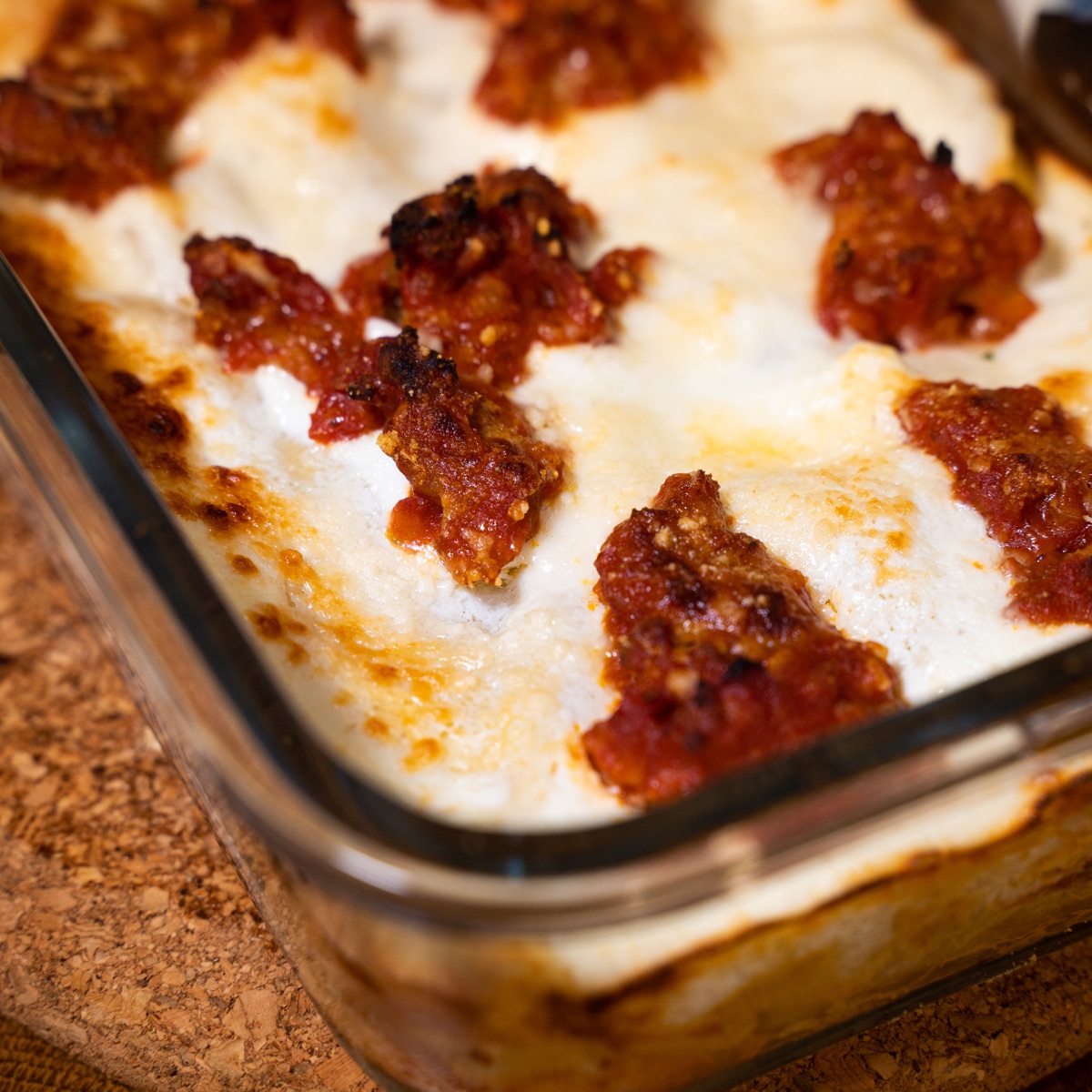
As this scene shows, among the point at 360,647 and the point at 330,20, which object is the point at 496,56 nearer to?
the point at 330,20

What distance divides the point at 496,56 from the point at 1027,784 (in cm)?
226

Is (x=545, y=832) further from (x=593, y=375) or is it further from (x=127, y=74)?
(x=127, y=74)

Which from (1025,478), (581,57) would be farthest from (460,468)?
(581,57)

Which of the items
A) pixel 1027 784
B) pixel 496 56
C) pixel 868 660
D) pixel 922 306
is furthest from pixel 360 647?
pixel 496 56

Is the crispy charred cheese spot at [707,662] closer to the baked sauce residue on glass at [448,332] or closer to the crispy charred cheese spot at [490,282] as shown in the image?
the baked sauce residue on glass at [448,332]

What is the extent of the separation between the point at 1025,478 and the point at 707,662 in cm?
71

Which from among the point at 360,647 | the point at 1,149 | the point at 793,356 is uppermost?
the point at 793,356

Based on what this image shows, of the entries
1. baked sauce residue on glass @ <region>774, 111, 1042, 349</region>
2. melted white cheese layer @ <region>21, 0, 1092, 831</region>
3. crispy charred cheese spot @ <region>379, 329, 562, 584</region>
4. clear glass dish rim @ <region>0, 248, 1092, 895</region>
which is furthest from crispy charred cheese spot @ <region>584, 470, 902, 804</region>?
baked sauce residue on glass @ <region>774, 111, 1042, 349</region>

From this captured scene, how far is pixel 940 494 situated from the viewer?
2.09m

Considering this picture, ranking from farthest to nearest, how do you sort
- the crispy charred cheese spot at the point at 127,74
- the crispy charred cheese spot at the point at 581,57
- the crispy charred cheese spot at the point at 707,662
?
the crispy charred cheese spot at the point at 581,57
the crispy charred cheese spot at the point at 127,74
the crispy charred cheese spot at the point at 707,662

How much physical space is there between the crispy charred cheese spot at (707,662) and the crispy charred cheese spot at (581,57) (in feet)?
4.83

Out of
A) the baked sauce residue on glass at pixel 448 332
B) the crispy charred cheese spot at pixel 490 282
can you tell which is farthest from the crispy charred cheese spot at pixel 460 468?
the crispy charred cheese spot at pixel 490 282

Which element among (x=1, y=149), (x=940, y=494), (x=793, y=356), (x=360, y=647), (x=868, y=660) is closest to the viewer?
(x=868, y=660)

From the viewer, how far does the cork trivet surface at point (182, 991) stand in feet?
6.24
